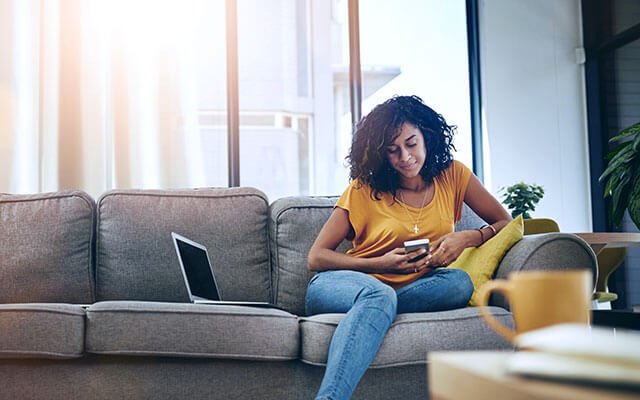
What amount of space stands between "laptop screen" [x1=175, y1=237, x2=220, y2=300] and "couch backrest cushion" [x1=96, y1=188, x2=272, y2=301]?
218mm

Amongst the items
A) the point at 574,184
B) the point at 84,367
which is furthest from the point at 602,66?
the point at 84,367

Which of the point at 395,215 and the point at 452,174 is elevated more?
the point at 452,174

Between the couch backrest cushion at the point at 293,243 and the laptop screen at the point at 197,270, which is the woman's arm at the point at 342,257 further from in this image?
the laptop screen at the point at 197,270

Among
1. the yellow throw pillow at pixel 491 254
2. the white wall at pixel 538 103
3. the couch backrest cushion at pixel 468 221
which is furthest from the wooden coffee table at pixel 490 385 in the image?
the white wall at pixel 538 103

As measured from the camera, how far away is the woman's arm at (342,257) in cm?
230

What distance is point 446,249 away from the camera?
2.32m

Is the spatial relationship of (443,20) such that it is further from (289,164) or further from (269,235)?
(269,235)

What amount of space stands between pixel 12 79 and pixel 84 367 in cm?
273

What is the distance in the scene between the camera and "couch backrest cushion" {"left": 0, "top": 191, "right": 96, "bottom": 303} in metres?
2.64

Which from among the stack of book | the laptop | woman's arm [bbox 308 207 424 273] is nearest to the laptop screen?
the laptop

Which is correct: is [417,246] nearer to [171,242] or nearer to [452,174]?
[452,174]

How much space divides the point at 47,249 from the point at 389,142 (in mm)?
1234

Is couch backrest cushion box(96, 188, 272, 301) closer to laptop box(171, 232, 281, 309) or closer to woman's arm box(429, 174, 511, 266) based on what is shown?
laptop box(171, 232, 281, 309)

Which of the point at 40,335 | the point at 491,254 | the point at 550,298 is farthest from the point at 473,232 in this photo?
the point at 550,298
